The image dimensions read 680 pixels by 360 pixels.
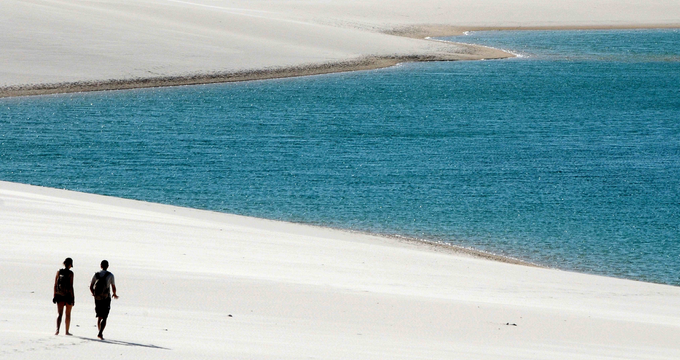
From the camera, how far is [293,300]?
461 inches

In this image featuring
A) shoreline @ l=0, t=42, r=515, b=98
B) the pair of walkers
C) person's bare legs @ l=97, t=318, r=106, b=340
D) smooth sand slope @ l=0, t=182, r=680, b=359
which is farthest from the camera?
shoreline @ l=0, t=42, r=515, b=98

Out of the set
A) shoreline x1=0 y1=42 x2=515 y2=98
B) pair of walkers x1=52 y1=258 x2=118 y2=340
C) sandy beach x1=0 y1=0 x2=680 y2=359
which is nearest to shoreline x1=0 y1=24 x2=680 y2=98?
shoreline x1=0 y1=42 x2=515 y2=98

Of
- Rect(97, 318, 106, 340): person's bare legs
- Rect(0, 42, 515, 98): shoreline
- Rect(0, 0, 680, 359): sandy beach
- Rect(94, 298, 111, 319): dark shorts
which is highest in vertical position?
Rect(0, 42, 515, 98): shoreline

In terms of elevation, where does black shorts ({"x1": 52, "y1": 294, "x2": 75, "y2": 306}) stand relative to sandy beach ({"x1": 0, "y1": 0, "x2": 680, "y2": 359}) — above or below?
above

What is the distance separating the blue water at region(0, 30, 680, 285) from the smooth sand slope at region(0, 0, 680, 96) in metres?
3.17

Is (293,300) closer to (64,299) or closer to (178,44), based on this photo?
(64,299)

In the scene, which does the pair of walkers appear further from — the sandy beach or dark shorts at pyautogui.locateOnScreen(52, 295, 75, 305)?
the sandy beach

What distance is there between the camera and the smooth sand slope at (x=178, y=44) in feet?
161

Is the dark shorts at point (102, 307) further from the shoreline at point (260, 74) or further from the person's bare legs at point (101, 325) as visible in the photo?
the shoreline at point (260, 74)

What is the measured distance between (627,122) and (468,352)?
28.8m

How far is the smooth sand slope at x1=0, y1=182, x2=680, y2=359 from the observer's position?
9680 millimetres

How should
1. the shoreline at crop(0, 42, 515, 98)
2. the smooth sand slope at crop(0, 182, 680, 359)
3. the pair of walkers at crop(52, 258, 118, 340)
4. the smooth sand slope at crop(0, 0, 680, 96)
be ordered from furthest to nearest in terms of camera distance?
the smooth sand slope at crop(0, 0, 680, 96)
the shoreline at crop(0, 42, 515, 98)
the smooth sand slope at crop(0, 182, 680, 359)
the pair of walkers at crop(52, 258, 118, 340)

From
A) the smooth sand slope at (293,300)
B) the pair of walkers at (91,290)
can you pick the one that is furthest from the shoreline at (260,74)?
the pair of walkers at (91,290)

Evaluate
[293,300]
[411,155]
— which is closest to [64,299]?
[293,300]
